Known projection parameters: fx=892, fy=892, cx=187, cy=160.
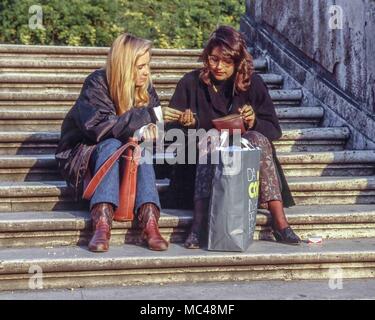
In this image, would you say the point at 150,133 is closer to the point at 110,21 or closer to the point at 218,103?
the point at 218,103

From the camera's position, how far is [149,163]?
213 inches

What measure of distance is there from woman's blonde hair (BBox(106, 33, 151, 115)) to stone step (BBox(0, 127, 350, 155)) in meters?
0.92

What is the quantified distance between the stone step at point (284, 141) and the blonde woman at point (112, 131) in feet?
2.22

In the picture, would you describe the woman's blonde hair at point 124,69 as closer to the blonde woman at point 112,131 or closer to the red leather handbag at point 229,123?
the blonde woman at point 112,131

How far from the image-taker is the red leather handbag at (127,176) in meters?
5.26

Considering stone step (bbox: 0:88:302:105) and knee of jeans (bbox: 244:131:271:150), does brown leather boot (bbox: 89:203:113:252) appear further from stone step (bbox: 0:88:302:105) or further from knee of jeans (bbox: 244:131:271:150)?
stone step (bbox: 0:88:302:105)

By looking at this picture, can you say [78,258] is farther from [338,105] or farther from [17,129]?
[338,105]

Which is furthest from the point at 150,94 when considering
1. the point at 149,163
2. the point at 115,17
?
the point at 115,17

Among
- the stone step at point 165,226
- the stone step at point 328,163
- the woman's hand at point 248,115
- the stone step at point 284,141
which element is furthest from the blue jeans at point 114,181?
the stone step at point 284,141

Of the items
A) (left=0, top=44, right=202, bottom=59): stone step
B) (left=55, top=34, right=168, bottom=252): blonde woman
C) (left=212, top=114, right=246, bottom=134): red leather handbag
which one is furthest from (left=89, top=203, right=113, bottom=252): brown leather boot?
(left=0, top=44, right=202, bottom=59): stone step

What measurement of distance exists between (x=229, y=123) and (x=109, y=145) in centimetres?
74

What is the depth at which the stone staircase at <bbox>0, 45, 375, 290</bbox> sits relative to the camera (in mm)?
5008

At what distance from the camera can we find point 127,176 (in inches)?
209
